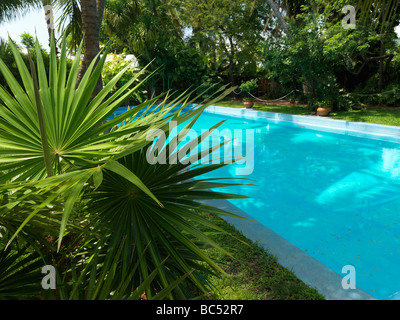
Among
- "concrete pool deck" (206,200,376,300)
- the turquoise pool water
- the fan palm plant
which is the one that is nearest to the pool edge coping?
"concrete pool deck" (206,200,376,300)

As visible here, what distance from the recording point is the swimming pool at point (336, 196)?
3498 millimetres

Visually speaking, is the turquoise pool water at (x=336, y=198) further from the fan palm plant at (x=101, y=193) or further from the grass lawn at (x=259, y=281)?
the fan palm plant at (x=101, y=193)

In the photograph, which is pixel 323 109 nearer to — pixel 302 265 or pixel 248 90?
pixel 248 90

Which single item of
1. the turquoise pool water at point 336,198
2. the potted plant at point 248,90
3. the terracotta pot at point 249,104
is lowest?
the turquoise pool water at point 336,198

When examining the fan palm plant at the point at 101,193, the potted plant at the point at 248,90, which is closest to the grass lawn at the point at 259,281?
the fan palm plant at the point at 101,193

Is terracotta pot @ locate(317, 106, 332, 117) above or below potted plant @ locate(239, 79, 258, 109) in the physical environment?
below

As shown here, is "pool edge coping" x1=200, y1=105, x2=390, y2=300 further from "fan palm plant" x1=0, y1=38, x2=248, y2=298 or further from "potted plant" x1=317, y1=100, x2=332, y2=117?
"potted plant" x1=317, y1=100, x2=332, y2=117

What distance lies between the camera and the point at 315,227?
4.32m

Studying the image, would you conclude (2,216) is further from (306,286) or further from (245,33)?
(245,33)

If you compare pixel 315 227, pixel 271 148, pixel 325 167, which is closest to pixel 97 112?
pixel 315 227

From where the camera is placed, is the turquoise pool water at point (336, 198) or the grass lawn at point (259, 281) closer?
the grass lawn at point (259, 281)

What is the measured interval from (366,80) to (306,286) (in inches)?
623

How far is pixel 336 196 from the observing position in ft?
17.6

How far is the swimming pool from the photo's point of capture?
3498 mm
